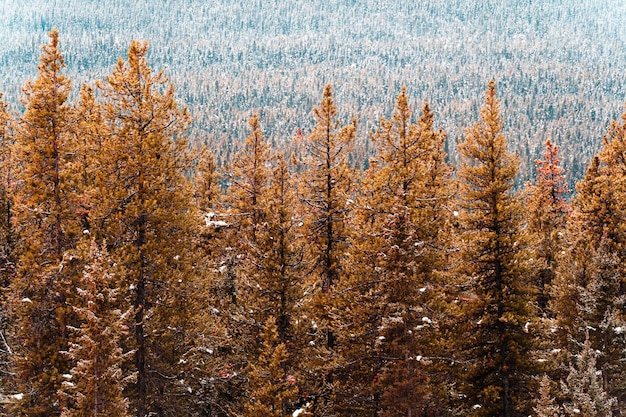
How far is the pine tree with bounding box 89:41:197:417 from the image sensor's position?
1914 centimetres

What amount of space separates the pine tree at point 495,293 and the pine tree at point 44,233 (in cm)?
1442

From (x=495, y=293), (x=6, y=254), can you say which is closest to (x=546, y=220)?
(x=495, y=293)

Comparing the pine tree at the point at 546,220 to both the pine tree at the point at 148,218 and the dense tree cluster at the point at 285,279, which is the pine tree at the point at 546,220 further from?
the pine tree at the point at 148,218

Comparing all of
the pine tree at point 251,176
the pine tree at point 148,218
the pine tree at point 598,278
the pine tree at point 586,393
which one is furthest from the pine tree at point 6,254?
the pine tree at point 598,278

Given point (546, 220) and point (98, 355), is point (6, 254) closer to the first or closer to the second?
point (98, 355)

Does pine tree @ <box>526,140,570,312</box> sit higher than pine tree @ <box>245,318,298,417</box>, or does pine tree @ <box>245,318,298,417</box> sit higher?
pine tree @ <box>526,140,570,312</box>

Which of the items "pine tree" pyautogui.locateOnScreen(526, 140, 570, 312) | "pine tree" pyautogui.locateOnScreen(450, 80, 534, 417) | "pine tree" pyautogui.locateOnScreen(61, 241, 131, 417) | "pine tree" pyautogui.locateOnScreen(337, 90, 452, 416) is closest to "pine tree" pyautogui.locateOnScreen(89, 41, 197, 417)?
"pine tree" pyautogui.locateOnScreen(61, 241, 131, 417)

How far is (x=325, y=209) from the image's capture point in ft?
76.2

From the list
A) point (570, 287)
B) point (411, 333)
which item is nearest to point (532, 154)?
point (570, 287)

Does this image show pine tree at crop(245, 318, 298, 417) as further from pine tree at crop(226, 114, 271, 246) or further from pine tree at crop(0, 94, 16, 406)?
pine tree at crop(0, 94, 16, 406)

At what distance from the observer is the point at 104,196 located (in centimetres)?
1898

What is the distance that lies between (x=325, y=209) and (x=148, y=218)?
23.7 feet

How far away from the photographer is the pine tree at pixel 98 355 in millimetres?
15672

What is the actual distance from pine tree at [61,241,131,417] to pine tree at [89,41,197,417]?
2207 mm
